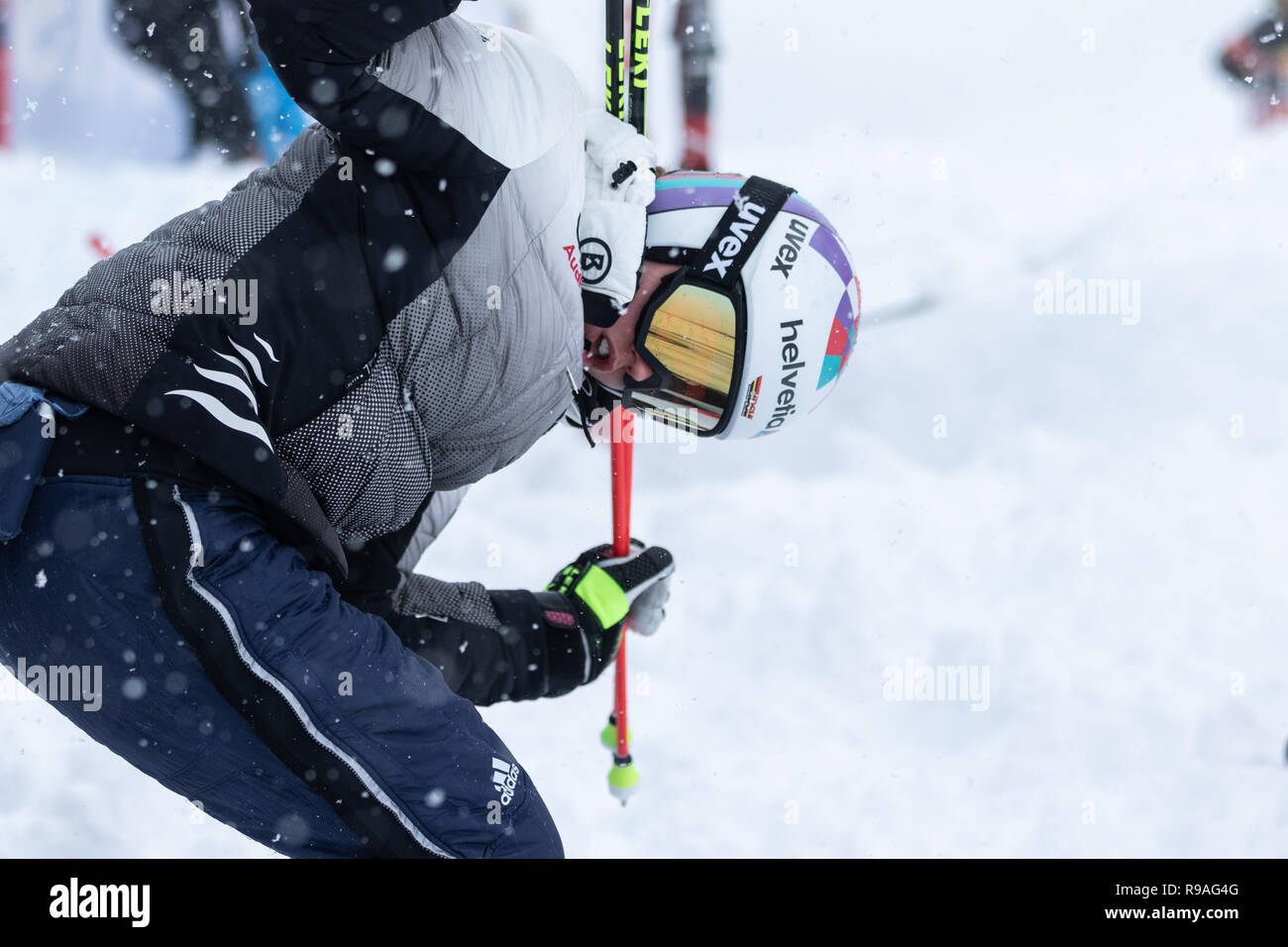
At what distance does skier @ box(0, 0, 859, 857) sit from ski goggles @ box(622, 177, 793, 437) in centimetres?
22

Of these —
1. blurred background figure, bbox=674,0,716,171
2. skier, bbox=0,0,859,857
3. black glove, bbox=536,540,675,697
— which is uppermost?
blurred background figure, bbox=674,0,716,171

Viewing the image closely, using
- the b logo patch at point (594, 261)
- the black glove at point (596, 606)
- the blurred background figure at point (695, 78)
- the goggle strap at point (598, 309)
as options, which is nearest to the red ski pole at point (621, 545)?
the black glove at point (596, 606)

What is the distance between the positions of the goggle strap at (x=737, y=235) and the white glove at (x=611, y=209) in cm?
18

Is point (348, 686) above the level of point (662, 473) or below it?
below

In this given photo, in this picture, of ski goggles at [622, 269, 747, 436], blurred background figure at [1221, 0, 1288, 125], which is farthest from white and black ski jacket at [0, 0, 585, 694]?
blurred background figure at [1221, 0, 1288, 125]

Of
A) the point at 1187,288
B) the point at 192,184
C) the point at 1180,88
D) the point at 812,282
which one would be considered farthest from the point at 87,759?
the point at 1180,88

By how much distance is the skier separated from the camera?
163 centimetres

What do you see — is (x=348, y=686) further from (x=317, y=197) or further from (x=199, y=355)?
(x=317, y=197)

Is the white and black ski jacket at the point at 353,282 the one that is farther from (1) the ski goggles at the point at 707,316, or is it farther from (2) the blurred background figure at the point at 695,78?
(2) the blurred background figure at the point at 695,78

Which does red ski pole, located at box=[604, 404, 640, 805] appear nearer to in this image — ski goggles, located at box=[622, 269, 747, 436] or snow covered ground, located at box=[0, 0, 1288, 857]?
snow covered ground, located at box=[0, 0, 1288, 857]

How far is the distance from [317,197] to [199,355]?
1.16 ft

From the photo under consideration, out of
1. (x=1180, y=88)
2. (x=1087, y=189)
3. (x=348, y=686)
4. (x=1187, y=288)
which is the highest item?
(x=1180, y=88)

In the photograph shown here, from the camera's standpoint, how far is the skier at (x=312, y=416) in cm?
163

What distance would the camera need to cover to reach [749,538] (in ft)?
13.2
